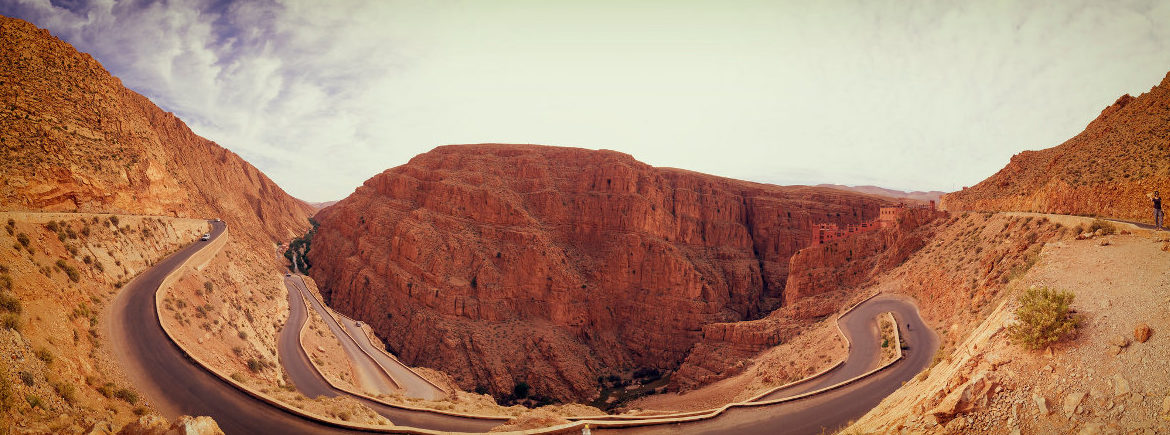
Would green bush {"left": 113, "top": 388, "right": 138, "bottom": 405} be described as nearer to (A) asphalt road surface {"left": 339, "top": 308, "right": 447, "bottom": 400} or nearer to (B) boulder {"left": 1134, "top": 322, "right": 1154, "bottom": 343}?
(A) asphalt road surface {"left": 339, "top": 308, "right": 447, "bottom": 400}

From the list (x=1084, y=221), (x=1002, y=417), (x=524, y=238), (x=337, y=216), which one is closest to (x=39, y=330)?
(x=1002, y=417)

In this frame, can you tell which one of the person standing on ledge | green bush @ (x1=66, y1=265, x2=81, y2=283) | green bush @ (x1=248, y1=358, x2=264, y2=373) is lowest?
green bush @ (x1=248, y1=358, x2=264, y2=373)

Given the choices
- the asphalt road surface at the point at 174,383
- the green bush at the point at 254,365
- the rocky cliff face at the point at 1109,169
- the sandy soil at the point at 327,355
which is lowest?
the sandy soil at the point at 327,355

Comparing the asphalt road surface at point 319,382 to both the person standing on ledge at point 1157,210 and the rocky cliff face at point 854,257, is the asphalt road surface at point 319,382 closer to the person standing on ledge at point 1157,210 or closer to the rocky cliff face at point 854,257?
the person standing on ledge at point 1157,210

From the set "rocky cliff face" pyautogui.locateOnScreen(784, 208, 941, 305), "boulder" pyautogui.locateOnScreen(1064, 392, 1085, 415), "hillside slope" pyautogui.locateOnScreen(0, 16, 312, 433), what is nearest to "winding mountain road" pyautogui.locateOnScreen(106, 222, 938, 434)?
"hillside slope" pyautogui.locateOnScreen(0, 16, 312, 433)

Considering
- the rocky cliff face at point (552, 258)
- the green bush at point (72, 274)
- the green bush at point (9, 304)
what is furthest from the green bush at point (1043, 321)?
the rocky cliff face at point (552, 258)

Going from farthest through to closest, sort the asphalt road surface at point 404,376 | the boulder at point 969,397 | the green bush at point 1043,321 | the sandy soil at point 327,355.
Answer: the asphalt road surface at point 404,376 → the sandy soil at point 327,355 → the green bush at point 1043,321 → the boulder at point 969,397
